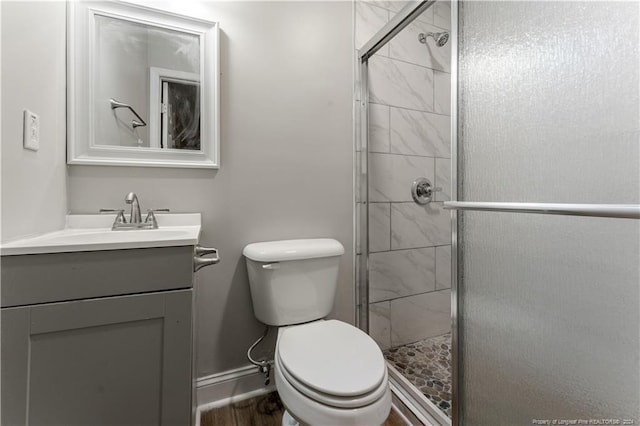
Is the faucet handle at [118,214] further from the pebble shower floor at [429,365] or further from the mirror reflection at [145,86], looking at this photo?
the pebble shower floor at [429,365]

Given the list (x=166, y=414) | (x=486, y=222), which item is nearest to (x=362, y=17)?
(x=486, y=222)

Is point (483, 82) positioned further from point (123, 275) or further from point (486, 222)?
point (123, 275)

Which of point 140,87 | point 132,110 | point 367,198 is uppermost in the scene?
point 140,87

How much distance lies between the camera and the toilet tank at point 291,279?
3.85ft

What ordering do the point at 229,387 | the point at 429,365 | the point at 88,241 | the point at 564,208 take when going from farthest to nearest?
the point at 429,365 < the point at 229,387 < the point at 88,241 < the point at 564,208

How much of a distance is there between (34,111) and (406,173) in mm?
1601

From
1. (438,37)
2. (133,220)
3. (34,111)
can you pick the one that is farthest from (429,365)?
(34,111)

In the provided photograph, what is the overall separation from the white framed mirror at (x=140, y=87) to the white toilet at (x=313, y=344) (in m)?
0.54

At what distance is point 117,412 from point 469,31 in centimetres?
150

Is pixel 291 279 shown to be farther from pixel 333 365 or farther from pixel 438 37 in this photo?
pixel 438 37

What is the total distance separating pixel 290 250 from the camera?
119 centimetres

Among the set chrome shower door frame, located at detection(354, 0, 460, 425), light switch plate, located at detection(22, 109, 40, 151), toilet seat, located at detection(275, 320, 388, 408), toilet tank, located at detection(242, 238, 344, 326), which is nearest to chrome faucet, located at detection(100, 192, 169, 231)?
light switch plate, located at detection(22, 109, 40, 151)

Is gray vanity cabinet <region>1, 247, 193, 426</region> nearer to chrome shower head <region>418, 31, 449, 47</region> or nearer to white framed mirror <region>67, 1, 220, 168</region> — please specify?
white framed mirror <region>67, 1, 220, 168</region>

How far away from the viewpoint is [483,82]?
87cm
